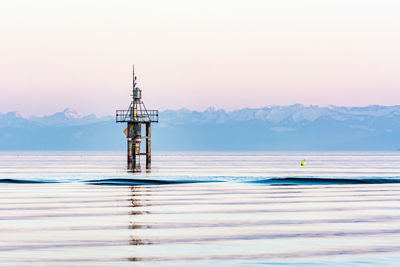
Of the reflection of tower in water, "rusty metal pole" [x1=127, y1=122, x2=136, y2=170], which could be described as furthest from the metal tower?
the reflection of tower in water

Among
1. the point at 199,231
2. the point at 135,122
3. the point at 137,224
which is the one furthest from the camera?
the point at 135,122

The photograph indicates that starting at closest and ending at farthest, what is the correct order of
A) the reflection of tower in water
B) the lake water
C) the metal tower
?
the lake water
the reflection of tower in water
the metal tower

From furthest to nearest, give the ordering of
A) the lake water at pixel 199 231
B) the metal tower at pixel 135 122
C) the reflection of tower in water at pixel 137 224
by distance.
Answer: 1. the metal tower at pixel 135 122
2. the reflection of tower in water at pixel 137 224
3. the lake water at pixel 199 231

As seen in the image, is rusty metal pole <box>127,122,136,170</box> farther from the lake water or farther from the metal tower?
the lake water

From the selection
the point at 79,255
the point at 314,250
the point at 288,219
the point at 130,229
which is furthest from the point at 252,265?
the point at 288,219

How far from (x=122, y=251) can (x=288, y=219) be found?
10897mm

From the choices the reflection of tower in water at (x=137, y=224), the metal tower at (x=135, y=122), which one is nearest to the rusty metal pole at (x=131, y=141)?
the metal tower at (x=135, y=122)

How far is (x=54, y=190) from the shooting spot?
5472 cm

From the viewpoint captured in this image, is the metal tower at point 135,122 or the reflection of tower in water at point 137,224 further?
the metal tower at point 135,122

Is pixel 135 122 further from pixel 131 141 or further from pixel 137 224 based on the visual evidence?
pixel 137 224

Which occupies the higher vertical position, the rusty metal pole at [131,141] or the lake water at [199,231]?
the rusty metal pole at [131,141]

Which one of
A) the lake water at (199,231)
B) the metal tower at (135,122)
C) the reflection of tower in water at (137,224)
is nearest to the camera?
the lake water at (199,231)

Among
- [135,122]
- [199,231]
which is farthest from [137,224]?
[135,122]

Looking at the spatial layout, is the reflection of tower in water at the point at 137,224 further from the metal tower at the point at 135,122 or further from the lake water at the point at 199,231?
the metal tower at the point at 135,122
